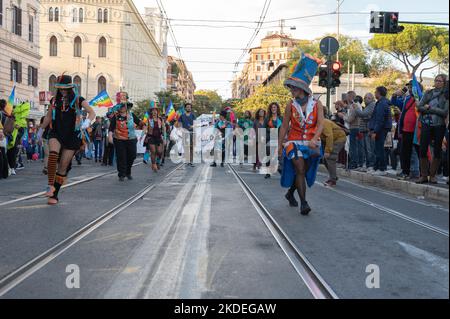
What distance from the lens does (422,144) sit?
9539mm

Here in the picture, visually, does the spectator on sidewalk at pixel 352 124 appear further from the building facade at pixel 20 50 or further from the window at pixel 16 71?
the window at pixel 16 71

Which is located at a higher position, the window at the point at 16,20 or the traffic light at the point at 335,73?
the window at the point at 16,20

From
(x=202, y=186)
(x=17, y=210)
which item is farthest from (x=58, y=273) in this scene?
(x=202, y=186)

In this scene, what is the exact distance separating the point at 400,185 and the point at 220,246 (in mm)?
6601

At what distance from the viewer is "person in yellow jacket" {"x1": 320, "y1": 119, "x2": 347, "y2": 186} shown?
10.7 meters

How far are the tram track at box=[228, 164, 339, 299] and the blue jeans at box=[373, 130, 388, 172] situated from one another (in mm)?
5655

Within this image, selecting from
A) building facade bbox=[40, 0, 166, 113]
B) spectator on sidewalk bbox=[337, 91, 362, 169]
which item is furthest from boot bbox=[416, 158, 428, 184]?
building facade bbox=[40, 0, 166, 113]

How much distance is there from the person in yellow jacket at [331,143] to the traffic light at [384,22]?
10.5 meters

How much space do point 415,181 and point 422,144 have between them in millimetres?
977

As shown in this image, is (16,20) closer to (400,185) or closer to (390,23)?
(390,23)

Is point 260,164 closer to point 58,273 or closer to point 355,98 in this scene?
point 355,98

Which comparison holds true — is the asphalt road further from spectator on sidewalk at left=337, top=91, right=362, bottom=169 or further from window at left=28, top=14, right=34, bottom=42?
window at left=28, top=14, right=34, bottom=42

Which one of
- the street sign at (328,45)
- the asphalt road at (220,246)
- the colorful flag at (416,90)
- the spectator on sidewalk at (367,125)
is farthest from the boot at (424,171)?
the street sign at (328,45)

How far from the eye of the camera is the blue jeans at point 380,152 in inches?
458
